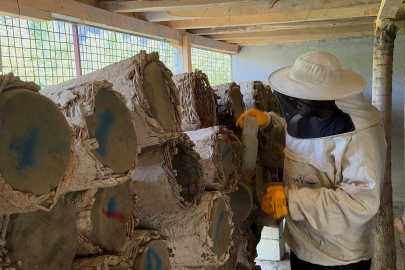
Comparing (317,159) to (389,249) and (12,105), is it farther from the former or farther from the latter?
(389,249)

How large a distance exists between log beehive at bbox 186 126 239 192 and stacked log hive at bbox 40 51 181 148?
30 centimetres

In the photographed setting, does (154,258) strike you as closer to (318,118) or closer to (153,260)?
(153,260)

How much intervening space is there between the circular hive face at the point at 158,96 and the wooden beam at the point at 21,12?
1.24 meters

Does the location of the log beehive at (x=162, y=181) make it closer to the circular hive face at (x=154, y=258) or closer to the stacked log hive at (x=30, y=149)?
the circular hive face at (x=154, y=258)

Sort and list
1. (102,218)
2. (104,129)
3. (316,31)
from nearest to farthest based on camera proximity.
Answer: (104,129)
(102,218)
(316,31)

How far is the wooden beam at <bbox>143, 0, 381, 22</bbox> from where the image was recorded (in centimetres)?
302

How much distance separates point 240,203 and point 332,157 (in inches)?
23.4

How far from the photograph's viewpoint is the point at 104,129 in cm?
97

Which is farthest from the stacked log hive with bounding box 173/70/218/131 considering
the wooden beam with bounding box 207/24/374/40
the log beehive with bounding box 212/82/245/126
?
the wooden beam with bounding box 207/24/374/40

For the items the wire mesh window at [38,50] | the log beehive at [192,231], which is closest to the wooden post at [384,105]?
the log beehive at [192,231]

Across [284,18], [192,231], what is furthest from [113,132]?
[284,18]

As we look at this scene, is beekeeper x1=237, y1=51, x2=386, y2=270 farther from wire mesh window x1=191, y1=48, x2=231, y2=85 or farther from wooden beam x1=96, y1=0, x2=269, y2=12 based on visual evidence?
wire mesh window x1=191, y1=48, x2=231, y2=85

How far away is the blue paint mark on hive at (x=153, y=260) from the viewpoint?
125cm

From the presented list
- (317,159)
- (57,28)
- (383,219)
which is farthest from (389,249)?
(57,28)
